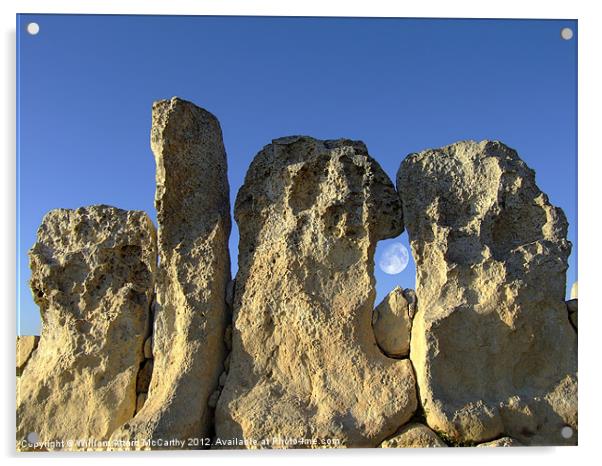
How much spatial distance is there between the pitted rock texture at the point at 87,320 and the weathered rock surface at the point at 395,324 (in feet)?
7.57

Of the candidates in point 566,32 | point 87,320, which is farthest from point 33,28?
point 566,32

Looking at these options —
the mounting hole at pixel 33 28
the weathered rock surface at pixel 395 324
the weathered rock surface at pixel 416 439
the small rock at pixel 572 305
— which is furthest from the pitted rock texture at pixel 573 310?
the mounting hole at pixel 33 28

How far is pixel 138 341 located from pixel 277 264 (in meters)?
1.57

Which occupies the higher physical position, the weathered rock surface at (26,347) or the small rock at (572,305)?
the small rock at (572,305)

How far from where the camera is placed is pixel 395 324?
6859 mm

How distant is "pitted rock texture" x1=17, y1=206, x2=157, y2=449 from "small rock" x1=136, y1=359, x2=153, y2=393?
6 cm

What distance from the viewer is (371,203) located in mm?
6809

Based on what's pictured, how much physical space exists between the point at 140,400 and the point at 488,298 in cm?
343

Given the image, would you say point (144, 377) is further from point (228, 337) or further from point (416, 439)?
point (416, 439)

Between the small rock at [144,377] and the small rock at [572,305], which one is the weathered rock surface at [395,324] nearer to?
the small rock at [572,305]

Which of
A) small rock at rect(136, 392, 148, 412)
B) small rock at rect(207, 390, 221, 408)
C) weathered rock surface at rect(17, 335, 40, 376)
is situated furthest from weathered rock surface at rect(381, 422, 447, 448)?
weathered rock surface at rect(17, 335, 40, 376)

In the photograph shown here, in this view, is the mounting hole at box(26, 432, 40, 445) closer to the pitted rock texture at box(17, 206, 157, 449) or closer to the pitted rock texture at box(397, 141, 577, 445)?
the pitted rock texture at box(17, 206, 157, 449)

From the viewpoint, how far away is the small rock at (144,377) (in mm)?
6914

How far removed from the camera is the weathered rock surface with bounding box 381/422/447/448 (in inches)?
241
